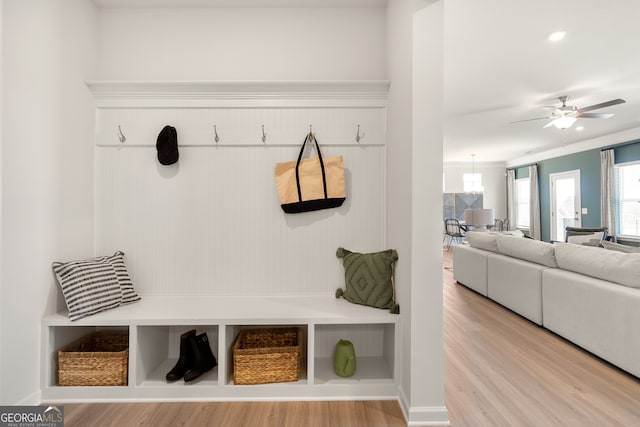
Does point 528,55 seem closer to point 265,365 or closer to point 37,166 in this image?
point 265,365

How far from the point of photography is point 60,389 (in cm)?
181

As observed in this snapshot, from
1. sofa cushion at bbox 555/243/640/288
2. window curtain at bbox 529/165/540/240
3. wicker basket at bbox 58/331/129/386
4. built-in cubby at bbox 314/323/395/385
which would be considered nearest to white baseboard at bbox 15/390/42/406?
wicker basket at bbox 58/331/129/386

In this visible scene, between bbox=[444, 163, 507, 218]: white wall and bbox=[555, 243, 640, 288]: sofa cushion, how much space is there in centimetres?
695

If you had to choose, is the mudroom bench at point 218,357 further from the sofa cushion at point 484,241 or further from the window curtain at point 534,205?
the window curtain at point 534,205

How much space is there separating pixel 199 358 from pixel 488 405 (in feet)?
5.71

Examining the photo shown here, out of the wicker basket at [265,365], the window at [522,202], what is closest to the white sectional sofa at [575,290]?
the wicker basket at [265,365]

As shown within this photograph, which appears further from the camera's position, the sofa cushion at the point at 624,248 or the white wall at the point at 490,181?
the white wall at the point at 490,181

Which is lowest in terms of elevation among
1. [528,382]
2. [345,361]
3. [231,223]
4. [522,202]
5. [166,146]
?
[528,382]

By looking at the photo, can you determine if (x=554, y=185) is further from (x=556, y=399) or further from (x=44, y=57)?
(x=44, y=57)

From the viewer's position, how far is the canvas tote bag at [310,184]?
7.07 ft

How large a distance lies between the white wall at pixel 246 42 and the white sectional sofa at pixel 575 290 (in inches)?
94.1

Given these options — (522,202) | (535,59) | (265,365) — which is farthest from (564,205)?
(265,365)

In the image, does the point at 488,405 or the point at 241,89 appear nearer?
the point at 488,405

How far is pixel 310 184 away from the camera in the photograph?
7.07 feet
